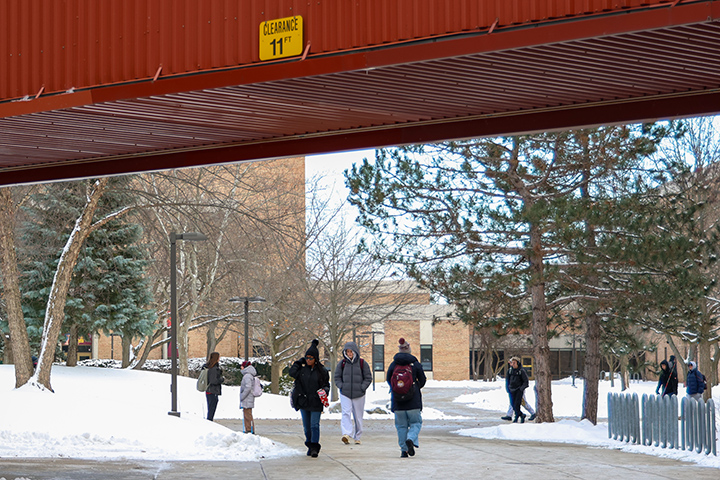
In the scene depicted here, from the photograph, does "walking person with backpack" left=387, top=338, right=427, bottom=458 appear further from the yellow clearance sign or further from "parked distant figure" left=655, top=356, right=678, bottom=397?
"parked distant figure" left=655, top=356, right=678, bottom=397

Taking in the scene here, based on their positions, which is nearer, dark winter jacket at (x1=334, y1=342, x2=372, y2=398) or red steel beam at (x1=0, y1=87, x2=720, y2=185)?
red steel beam at (x1=0, y1=87, x2=720, y2=185)

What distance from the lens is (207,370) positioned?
2000cm

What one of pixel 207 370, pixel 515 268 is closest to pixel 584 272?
pixel 515 268

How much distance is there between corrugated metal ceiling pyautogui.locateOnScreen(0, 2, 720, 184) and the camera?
734cm

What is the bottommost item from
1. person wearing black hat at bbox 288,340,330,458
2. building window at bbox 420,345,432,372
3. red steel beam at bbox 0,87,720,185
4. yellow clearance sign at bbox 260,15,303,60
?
building window at bbox 420,345,432,372

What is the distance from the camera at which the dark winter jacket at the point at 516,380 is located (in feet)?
75.3

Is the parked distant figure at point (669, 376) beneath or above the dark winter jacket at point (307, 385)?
beneath

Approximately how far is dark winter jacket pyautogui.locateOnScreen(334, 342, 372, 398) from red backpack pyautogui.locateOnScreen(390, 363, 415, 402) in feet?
5.73

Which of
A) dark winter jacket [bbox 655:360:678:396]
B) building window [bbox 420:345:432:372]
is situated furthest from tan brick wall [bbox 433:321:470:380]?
dark winter jacket [bbox 655:360:678:396]

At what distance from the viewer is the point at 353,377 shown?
14242mm

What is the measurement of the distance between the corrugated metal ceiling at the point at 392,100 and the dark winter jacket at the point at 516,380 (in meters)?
13.7

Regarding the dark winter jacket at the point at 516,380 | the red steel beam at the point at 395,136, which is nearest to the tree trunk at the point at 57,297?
the red steel beam at the point at 395,136

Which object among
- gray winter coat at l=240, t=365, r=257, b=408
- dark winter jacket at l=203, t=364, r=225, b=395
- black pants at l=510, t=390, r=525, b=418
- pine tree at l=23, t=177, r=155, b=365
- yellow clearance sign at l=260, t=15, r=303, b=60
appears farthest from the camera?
pine tree at l=23, t=177, r=155, b=365

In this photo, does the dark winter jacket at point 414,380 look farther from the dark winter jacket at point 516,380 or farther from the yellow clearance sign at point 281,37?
the dark winter jacket at point 516,380
